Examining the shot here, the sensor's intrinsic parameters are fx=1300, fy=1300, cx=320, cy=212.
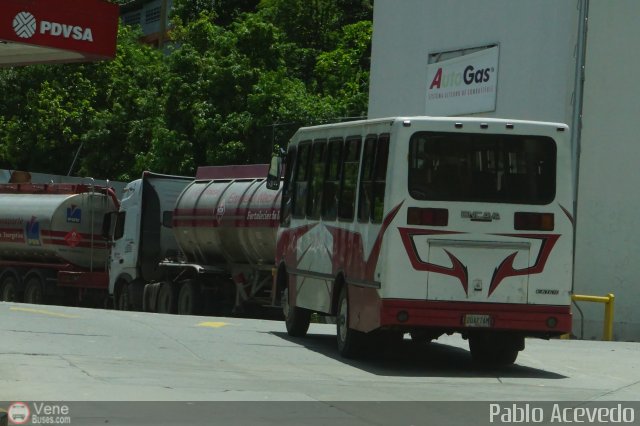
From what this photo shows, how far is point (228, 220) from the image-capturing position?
27469 mm

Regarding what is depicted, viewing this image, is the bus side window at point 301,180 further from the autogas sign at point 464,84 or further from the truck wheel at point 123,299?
the truck wheel at point 123,299

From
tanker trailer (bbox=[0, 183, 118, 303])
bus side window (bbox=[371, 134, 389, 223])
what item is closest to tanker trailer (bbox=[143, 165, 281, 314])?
tanker trailer (bbox=[0, 183, 118, 303])

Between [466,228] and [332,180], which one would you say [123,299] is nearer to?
[332,180]

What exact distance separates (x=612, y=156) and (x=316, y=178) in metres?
8.46

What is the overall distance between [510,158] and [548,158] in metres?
0.45

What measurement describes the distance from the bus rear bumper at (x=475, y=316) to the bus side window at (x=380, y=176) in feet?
3.52

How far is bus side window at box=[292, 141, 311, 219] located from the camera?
17.8 m

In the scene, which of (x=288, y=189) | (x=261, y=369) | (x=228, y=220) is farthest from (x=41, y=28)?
(x=261, y=369)

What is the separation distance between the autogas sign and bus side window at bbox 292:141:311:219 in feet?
29.9

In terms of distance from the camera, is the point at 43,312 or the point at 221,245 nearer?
the point at 43,312

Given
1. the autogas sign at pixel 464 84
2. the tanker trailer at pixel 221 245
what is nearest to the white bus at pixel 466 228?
the tanker trailer at pixel 221 245
